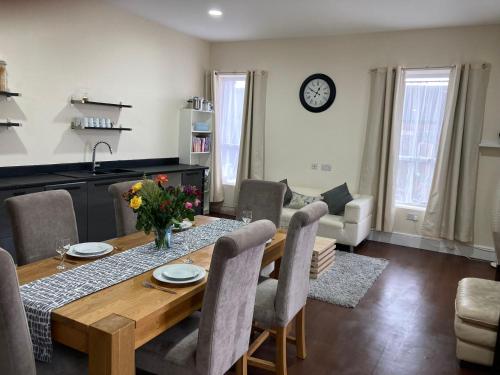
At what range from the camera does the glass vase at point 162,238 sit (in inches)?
92.3

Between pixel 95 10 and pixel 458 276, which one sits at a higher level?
pixel 95 10

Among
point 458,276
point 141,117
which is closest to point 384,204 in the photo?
point 458,276

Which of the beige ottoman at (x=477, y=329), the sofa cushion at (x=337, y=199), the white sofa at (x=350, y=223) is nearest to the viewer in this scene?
the beige ottoman at (x=477, y=329)

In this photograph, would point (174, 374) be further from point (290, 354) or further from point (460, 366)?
point (460, 366)

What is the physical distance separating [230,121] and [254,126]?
1.81ft

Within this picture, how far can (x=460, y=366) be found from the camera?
2.62 meters

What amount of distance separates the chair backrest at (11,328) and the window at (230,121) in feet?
16.8

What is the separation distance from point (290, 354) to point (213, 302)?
50.8 inches

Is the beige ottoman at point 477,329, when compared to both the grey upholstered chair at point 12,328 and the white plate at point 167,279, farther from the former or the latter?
the grey upholstered chair at point 12,328

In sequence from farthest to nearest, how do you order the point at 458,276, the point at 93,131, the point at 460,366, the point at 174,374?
the point at 93,131, the point at 458,276, the point at 460,366, the point at 174,374

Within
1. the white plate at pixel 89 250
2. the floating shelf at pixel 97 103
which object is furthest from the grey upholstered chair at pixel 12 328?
the floating shelf at pixel 97 103

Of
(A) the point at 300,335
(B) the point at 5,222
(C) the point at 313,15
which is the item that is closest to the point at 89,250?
(A) the point at 300,335

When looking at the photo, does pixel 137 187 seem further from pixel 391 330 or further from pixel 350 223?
pixel 350 223

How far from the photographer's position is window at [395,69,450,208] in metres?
4.98
